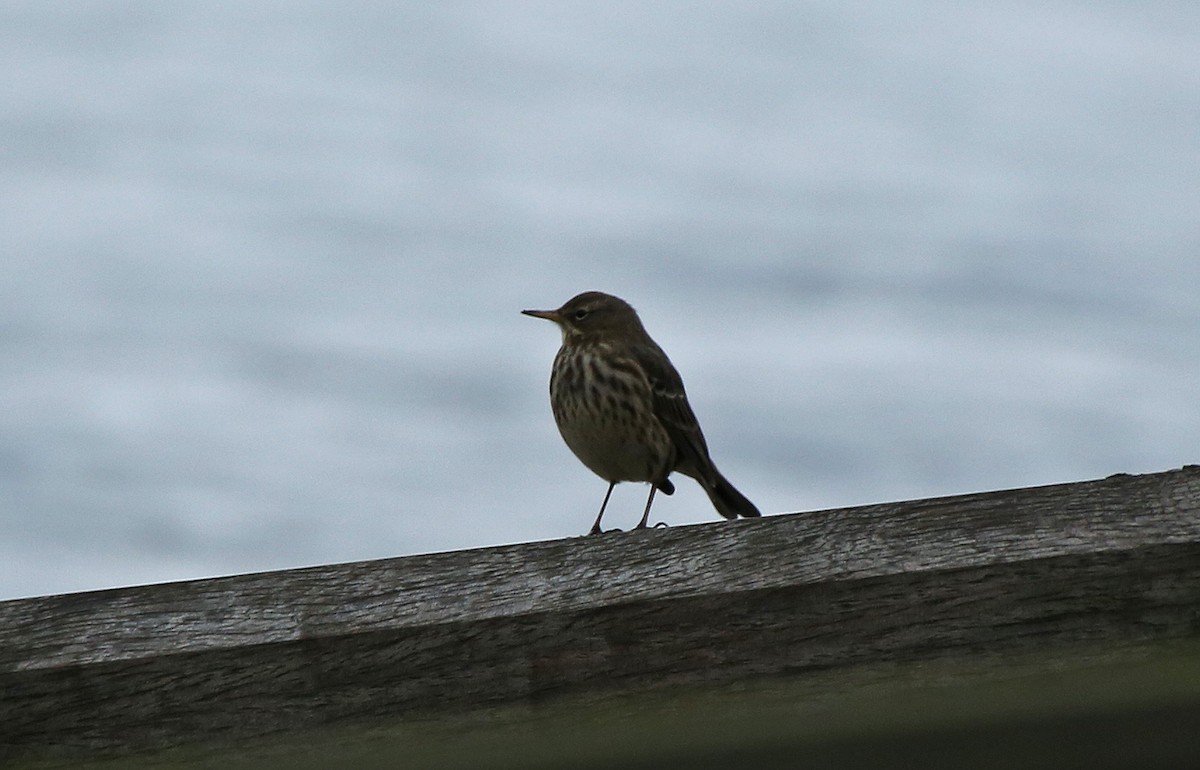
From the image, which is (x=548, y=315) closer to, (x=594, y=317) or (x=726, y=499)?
(x=594, y=317)

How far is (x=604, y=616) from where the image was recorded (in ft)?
8.57

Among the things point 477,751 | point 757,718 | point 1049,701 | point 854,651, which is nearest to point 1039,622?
point 1049,701

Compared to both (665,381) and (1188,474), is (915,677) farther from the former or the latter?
(665,381)

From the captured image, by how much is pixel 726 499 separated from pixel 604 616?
4.51 m

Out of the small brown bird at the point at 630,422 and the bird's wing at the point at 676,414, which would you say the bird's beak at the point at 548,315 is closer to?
the small brown bird at the point at 630,422

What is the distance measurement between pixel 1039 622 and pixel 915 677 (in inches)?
8.4

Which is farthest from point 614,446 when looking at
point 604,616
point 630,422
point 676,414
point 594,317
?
point 604,616

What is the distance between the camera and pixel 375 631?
2656 mm

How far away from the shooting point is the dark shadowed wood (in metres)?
2.50

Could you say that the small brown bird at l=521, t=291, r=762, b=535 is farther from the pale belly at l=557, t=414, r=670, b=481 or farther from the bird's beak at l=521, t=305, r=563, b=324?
the bird's beak at l=521, t=305, r=563, b=324

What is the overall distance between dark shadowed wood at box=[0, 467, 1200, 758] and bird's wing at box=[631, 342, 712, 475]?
4.40 m

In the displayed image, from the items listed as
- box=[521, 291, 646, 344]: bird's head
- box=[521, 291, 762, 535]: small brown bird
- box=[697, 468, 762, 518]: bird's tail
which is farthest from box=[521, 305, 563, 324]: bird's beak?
box=[697, 468, 762, 518]: bird's tail

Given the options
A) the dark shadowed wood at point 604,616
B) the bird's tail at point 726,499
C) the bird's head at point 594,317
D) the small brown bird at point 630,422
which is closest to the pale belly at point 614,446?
the small brown bird at point 630,422

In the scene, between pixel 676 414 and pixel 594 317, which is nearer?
pixel 676 414
